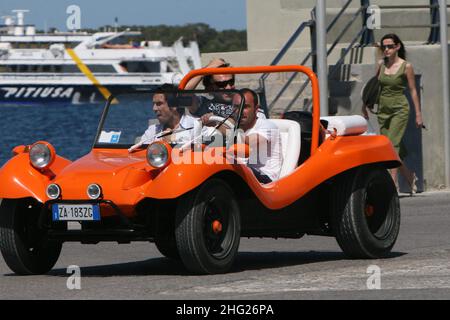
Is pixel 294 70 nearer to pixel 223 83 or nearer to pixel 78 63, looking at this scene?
pixel 223 83

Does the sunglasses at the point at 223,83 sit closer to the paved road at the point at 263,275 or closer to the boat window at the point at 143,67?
the paved road at the point at 263,275

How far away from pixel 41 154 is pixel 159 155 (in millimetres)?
934

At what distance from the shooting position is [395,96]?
15.4 meters

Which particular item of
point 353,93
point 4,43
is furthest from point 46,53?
point 353,93

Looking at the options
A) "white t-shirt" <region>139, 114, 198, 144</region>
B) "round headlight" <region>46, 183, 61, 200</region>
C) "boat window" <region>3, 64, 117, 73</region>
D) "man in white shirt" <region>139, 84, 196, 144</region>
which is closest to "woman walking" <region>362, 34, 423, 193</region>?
"man in white shirt" <region>139, 84, 196, 144</region>

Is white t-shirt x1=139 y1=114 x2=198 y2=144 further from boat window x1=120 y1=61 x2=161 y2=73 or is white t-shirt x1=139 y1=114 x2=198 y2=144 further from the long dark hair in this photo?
boat window x1=120 y1=61 x2=161 y2=73

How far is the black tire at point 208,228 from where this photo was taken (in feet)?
28.9

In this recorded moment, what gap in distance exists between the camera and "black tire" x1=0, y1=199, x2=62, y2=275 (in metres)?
9.33

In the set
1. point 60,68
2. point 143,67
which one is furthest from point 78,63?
point 143,67

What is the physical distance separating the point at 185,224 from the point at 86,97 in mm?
102385

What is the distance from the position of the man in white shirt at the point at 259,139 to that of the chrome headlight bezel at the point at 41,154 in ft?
4.45

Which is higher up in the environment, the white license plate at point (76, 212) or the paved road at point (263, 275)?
the white license plate at point (76, 212)

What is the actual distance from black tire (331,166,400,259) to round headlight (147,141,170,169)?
1646mm

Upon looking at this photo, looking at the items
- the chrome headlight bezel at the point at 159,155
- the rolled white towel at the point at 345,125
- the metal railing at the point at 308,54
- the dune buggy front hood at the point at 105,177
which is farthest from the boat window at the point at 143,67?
the chrome headlight bezel at the point at 159,155
